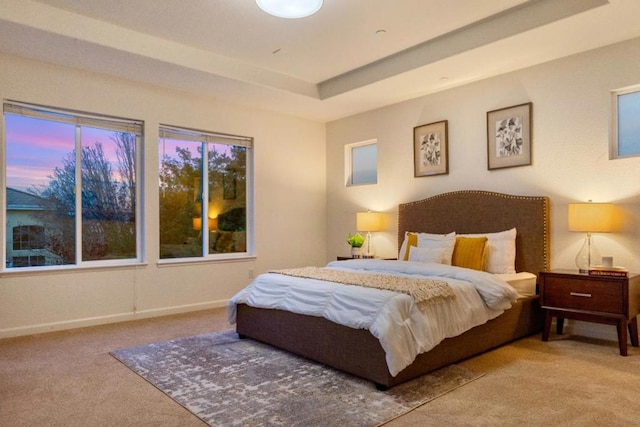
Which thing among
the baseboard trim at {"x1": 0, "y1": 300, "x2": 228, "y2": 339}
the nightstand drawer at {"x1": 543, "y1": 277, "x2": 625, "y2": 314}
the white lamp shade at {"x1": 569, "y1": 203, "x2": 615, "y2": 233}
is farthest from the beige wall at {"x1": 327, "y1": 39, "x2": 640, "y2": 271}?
the baseboard trim at {"x1": 0, "y1": 300, "x2": 228, "y2": 339}

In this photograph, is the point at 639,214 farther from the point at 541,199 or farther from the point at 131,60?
the point at 131,60

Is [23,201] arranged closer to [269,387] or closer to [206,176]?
[206,176]

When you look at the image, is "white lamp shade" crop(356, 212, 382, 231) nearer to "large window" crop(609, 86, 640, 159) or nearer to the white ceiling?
the white ceiling

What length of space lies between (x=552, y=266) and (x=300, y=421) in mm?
3105

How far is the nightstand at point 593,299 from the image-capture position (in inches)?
130

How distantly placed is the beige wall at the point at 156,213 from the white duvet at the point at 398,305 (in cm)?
152

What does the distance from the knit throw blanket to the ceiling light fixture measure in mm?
1971

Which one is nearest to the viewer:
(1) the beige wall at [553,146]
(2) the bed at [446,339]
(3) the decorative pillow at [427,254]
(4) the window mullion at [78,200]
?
(2) the bed at [446,339]

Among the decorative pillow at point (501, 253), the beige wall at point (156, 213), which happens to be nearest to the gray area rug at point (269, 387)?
the beige wall at point (156, 213)

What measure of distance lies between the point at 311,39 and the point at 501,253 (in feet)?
9.14

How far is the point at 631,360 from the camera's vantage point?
322 cm

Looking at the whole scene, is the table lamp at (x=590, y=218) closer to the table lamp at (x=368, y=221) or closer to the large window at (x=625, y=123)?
the large window at (x=625, y=123)

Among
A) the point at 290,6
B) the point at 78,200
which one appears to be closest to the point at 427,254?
the point at 290,6

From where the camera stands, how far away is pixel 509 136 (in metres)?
4.50
